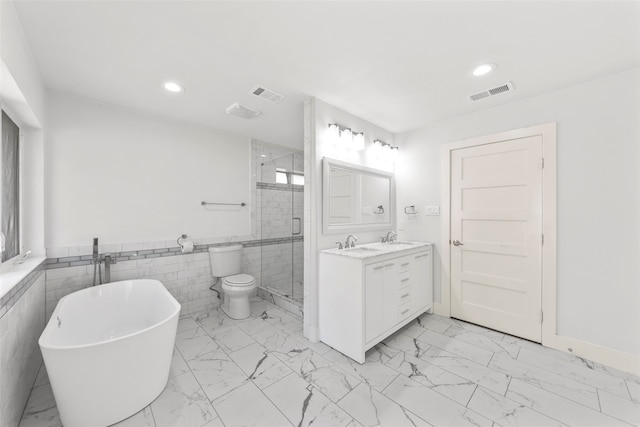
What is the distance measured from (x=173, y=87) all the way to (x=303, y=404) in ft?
8.69

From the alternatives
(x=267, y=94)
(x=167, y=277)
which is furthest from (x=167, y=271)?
(x=267, y=94)

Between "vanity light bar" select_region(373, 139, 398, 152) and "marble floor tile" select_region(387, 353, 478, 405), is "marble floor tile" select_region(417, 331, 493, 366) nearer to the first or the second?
"marble floor tile" select_region(387, 353, 478, 405)

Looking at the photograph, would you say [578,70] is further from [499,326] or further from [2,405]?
[2,405]

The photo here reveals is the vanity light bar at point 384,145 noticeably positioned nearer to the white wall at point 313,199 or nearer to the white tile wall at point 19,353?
the white wall at point 313,199

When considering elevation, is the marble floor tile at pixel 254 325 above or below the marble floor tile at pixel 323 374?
above

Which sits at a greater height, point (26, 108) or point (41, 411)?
point (26, 108)

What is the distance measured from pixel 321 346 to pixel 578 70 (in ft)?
10.1

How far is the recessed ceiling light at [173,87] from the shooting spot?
216 centimetres

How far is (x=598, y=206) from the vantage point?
2107 millimetres

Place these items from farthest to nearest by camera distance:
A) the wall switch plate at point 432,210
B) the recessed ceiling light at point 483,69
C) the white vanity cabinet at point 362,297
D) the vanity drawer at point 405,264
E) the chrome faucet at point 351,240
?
the wall switch plate at point 432,210
the chrome faucet at point 351,240
the vanity drawer at point 405,264
the white vanity cabinet at point 362,297
the recessed ceiling light at point 483,69

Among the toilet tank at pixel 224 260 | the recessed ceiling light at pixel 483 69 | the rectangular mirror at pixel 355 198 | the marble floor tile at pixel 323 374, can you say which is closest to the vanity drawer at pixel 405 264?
the rectangular mirror at pixel 355 198

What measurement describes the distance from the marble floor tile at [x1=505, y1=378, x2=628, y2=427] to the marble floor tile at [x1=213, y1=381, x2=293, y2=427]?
1535 mm

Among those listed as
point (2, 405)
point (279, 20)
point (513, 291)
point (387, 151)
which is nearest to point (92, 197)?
point (2, 405)

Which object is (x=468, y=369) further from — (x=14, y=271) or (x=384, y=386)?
(x=14, y=271)
